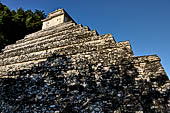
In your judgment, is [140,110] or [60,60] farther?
[60,60]

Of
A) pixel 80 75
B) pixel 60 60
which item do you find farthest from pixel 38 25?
pixel 80 75

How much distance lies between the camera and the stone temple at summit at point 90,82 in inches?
121

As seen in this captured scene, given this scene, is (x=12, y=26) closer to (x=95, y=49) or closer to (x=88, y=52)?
(x=88, y=52)

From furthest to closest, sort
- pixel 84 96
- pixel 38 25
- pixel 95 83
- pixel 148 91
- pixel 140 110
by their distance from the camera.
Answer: pixel 38 25
pixel 95 83
pixel 84 96
pixel 148 91
pixel 140 110

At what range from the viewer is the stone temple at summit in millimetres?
3076

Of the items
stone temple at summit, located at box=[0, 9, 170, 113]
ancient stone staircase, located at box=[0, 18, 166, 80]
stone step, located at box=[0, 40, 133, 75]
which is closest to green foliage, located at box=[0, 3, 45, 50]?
ancient stone staircase, located at box=[0, 18, 166, 80]

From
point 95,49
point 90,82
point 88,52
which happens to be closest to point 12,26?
point 88,52

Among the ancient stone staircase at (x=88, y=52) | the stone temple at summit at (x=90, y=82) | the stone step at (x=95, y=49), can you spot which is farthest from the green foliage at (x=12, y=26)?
the stone temple at summit at (x=90, y=82)

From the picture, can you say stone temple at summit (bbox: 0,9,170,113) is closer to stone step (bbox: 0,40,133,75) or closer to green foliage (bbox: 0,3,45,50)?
stone step (bbox: 0,40,133,75)

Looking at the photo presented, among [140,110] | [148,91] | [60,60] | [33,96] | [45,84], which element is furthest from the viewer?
[60,60]

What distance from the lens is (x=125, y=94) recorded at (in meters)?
3.19

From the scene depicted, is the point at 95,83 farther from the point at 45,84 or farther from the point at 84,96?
the point at 45,84

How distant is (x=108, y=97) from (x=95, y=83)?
25.5 inches

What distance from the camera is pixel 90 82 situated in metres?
3.77
